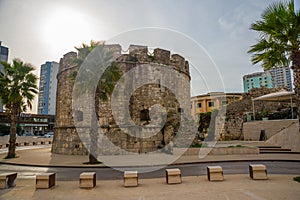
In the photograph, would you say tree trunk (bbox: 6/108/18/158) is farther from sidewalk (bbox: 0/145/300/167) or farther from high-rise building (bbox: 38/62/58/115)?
high-rise building (bbox: 38/62/58/115)

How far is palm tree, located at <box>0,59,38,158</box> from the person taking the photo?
46.2ft

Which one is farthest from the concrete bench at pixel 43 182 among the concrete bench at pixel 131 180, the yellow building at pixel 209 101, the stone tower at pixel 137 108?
the yellow building at pixel 209 101

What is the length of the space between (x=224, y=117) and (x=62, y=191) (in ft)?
69.0

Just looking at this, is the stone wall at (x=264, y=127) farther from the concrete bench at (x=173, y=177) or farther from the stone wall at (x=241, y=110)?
the concrete bench at (x=173, y=177)

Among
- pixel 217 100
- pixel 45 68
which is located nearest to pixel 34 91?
pixel 217 100

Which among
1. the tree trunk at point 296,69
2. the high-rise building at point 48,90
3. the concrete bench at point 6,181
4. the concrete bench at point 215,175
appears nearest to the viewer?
the concrete bench at point 6,181

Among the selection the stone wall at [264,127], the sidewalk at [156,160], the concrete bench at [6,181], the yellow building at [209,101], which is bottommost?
the sidewalk at [156,160]

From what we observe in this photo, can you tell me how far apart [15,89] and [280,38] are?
48.6 ft

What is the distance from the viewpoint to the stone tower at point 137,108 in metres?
15.4

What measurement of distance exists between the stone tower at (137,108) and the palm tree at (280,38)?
9.12m

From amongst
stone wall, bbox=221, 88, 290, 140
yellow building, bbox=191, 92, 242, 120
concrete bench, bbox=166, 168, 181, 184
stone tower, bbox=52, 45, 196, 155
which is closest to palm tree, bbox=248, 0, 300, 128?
concrete bench, bbox=166, 168, 181, 184

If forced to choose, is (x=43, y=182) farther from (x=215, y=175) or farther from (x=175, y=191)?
(x=215, y=175)

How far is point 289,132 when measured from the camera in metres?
14.0

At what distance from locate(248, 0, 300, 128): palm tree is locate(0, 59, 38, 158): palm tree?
1369 cm
